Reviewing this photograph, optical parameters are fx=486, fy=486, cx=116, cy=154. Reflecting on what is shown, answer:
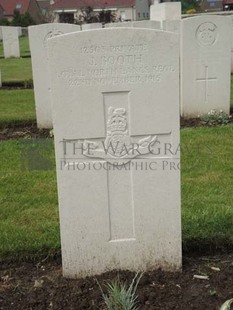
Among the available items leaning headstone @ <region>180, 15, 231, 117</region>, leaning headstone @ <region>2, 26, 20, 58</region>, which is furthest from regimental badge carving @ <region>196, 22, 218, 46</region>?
leaning headstone @ <region>2, 26, 20, 58</region>

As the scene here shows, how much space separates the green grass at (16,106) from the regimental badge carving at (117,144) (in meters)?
5.21

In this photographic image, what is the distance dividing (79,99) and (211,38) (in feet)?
16.7

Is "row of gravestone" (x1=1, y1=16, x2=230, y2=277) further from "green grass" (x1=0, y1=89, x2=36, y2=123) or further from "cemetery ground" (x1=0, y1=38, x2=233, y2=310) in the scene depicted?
"green grass" (x1=0, y1=89, x2=36, y2=123)

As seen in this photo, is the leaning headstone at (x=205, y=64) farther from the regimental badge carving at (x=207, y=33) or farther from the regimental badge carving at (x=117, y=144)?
the regimental badge carving at (x=117, y=144)

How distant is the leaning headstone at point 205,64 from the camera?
292 inches

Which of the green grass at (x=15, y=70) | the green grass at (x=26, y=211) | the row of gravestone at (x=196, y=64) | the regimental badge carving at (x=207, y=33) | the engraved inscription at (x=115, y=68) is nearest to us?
the engraved inscription at (x=115, y=68)

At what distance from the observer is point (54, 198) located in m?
4.47

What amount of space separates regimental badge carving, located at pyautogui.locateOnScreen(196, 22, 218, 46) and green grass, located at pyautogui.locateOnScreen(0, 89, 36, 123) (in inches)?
117

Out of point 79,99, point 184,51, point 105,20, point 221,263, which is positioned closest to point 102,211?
point 79,99

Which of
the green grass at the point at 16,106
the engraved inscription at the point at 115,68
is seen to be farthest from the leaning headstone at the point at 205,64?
the engraved inscription at the point at 115,68

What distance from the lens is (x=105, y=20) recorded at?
3656 cm

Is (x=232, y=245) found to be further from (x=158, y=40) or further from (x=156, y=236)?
(x=158, y=40)

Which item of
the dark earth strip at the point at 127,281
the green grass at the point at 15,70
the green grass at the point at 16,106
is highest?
the green grass at the point at 15,70

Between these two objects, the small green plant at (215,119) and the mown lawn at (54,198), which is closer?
the mown lawn at (54,198)
